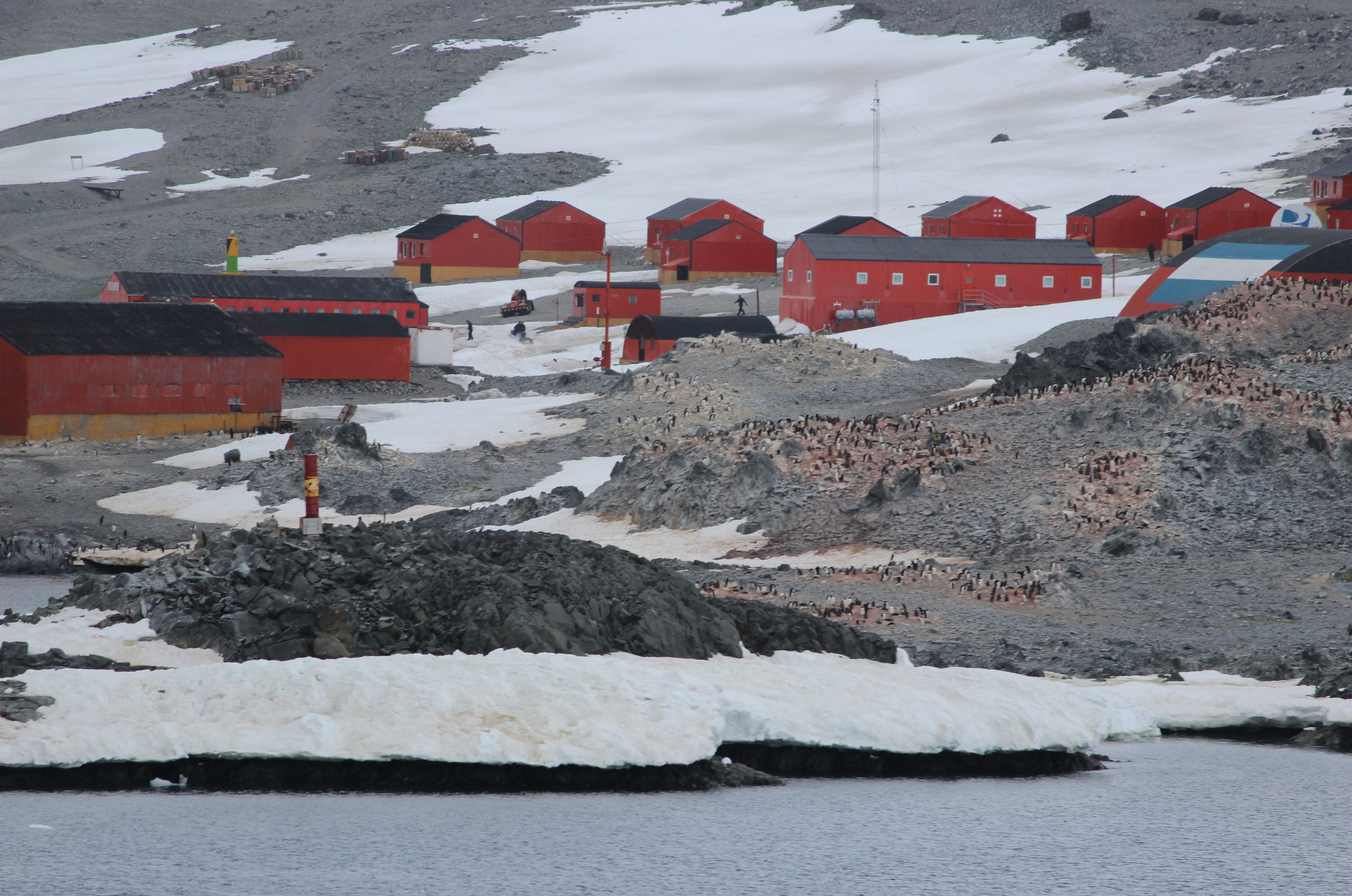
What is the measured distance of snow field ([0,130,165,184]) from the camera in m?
129

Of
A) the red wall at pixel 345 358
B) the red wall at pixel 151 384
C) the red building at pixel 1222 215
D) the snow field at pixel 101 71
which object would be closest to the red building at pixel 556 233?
the red building at pixel 1222 215

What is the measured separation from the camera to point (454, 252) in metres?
101

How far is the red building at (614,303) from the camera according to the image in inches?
3194

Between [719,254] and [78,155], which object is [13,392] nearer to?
[719,254]

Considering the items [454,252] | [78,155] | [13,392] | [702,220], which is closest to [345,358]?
[13,392]

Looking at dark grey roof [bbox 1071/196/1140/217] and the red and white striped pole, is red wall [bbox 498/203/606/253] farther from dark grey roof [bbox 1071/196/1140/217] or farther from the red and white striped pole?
the red and white striped pole

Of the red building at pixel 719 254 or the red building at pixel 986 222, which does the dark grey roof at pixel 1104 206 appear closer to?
the red building at pixel 986 222

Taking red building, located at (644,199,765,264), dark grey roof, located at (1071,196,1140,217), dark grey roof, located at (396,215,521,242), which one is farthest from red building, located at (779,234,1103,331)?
dark grey roof, located at (396,215,521,242)

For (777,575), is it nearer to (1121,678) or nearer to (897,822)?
(1121,678)

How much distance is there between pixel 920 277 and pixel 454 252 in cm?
3902

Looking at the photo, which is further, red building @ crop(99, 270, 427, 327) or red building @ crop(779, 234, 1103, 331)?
red building @ crop(779, 234, 1103, 331)

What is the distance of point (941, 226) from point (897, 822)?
86.5 metres

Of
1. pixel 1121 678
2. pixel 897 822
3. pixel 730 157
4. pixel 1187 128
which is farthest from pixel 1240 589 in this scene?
pixel 730 157

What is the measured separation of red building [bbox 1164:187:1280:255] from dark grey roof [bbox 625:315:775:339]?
112 feet
